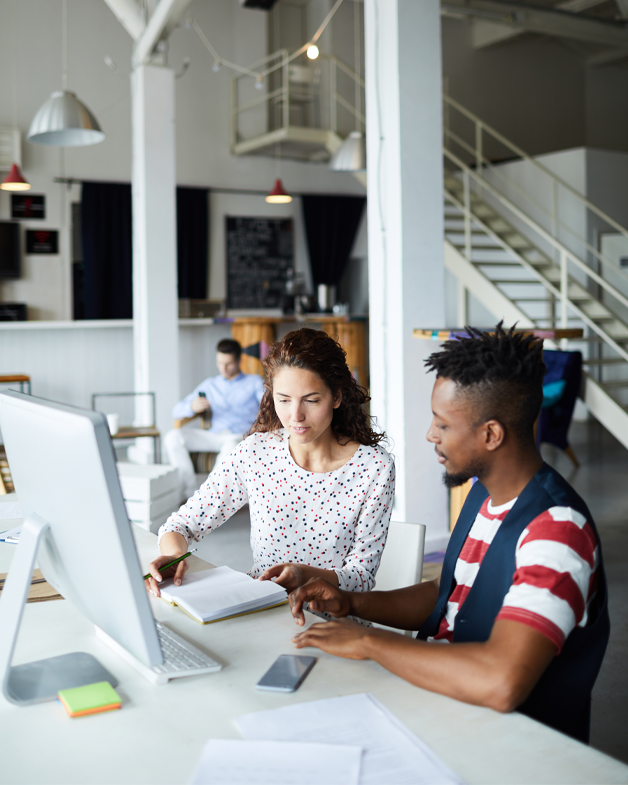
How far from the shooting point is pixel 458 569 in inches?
53.1

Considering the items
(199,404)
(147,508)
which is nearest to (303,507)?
(147,508)

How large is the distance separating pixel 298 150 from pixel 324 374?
24.6 ft

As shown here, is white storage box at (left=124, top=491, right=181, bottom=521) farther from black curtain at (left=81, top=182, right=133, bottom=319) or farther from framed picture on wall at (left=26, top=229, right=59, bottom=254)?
framed picture on wall at (left=26, top=229, right=59, bottom=254)

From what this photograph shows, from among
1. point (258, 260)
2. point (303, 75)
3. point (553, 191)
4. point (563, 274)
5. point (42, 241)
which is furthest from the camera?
point (258, 260)

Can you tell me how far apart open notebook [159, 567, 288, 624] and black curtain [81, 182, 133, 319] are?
680 cm

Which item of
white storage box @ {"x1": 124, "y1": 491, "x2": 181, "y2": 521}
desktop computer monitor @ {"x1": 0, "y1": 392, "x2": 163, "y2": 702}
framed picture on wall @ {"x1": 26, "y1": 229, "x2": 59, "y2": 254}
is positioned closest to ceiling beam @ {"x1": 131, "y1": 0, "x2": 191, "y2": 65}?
framed picture on wall @ {"x1": 26, "y1": 229, "x2": 59, "y2": 254}

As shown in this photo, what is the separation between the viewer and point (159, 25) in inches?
208

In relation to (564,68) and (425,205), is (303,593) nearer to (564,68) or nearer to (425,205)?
(425,205)

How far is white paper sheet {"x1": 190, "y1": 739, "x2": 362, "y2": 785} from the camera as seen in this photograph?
861 millimetres

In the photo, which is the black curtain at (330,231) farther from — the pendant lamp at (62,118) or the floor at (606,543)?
the pendant lamp at (62,118)

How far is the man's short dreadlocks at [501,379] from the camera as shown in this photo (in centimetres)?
120

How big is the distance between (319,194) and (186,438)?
506 centimetres

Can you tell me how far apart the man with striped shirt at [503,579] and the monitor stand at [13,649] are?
1.16 feet

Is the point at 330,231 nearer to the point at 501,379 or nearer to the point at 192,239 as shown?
the point at 192,239
